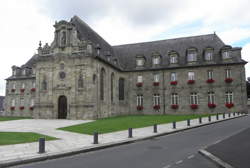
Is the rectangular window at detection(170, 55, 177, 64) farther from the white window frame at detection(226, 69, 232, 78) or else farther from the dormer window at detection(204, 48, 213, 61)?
the white window frame at detection(226, 69, 232, 78)

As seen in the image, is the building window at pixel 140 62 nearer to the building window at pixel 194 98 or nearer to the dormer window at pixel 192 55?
the dormer window at pixel 192 55

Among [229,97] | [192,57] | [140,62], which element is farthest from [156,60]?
[229,97]

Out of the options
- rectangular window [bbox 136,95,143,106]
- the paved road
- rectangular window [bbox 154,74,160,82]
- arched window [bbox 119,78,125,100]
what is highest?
rectangular window [bbox 154,74,160,82]

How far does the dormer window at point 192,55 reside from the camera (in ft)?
101

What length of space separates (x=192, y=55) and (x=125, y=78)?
38.1ft

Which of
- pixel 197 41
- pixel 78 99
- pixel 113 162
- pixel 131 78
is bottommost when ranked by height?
pixel 113 162

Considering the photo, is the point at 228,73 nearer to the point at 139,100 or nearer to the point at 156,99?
the point at 156,99

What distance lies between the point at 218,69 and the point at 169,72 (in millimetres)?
7294

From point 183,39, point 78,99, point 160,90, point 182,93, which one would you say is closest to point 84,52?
point 78,99

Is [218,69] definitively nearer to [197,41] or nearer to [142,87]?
[197,41]

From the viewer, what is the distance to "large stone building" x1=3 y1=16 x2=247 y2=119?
2488 centimetres

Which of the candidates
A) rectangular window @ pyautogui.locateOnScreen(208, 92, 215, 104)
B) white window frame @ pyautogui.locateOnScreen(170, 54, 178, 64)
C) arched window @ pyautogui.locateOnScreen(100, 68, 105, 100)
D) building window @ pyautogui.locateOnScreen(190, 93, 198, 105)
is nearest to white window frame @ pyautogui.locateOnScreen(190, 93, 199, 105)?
building window @ pyautogui.locateOnScreen(190, 93, 198, 105)

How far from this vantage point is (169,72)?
3198cm

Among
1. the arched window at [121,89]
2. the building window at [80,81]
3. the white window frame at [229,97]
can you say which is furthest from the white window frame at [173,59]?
the building window at [80,81]
